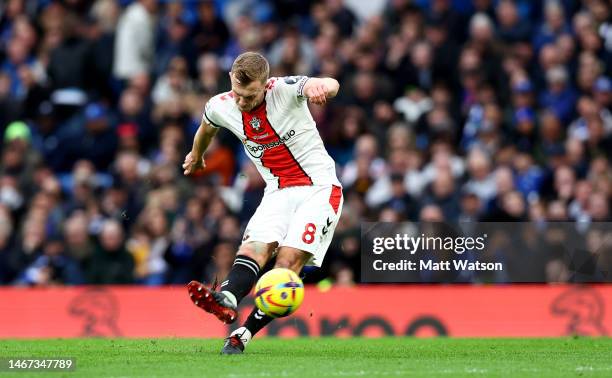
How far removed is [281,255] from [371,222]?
5.07 m

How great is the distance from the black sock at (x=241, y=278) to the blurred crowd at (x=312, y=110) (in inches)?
196

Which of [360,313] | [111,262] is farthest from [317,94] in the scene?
[111,262]

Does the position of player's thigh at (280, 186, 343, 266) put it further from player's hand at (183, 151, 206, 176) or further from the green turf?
player's hand at (183, 151, 206, 176)

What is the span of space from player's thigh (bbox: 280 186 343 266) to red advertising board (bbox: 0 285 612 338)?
3869 millimetres

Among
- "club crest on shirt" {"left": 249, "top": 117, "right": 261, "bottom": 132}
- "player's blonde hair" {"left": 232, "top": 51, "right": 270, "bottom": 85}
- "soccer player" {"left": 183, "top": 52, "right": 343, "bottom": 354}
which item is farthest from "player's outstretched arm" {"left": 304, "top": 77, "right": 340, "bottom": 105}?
"club crest on shirt" {"left": 249, "top": 117, "right": 261, "bottom": 132}

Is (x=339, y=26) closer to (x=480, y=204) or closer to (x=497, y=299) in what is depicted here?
(x=480, y=204)

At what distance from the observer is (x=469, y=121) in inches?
725

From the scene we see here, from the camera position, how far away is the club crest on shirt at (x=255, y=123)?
10.9 metres

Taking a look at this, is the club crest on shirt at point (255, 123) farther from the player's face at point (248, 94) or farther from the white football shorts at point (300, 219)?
the white football shorts at point (300, 219)

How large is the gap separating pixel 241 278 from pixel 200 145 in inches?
55.0

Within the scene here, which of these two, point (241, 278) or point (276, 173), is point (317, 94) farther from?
point (241, 278)

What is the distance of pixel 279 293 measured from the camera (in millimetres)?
10148

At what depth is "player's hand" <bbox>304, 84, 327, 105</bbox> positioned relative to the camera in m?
9.92

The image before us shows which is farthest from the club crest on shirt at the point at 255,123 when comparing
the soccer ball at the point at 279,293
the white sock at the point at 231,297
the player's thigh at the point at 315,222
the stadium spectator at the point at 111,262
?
the stadium spectator at the point at 111,262
